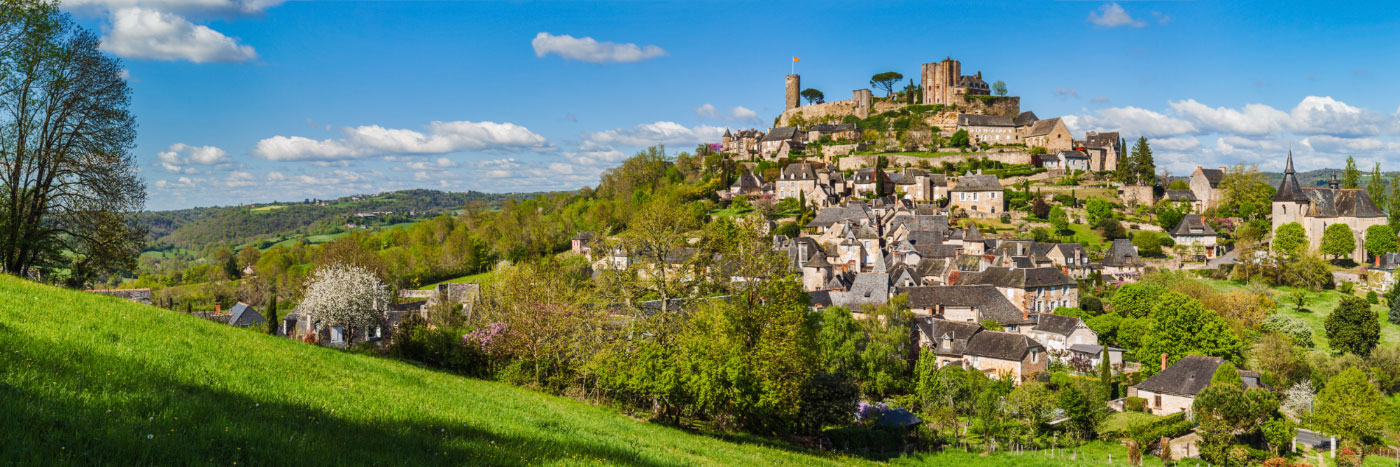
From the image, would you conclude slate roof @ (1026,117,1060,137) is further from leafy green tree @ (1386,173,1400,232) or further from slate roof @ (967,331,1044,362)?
slate roof @ (967,331,1044,362)

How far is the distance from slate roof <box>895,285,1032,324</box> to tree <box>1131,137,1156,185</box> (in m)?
49.0

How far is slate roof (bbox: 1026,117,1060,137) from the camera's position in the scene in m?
105

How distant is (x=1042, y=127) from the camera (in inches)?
4198

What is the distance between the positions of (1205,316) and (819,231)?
140 ft

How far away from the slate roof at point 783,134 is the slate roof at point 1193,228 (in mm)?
56771

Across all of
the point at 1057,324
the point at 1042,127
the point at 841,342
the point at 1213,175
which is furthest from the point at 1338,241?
the point at 841,342

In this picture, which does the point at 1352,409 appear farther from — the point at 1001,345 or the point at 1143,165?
the point at 1143,165

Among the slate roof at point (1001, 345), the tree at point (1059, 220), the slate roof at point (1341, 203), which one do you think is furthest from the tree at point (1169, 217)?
the slate roof at point (1001, 345)

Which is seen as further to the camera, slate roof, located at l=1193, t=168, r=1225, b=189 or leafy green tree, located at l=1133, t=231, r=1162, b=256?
slate roof, located at l=1193, t=168, r=1225, b=189

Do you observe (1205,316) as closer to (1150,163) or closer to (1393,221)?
(1393,221)

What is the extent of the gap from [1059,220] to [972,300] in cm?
3301

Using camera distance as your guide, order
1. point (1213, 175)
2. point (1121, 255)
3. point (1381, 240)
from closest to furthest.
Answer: point (1381, 240), point (1121, 255), point (1213, 175)

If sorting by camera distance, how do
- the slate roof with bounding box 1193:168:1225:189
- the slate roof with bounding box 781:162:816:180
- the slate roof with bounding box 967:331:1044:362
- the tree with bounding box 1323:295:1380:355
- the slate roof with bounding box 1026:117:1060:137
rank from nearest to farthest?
the slate roof with bounding box 967:331:1044:362, the tree with bounding box 1323:295:1380:355, the slate roof with bounding box 1193:168:1225:189, the slate roof with bounding box 781:162:816:180, the slate roof with bounding box 1026:117:1060:137

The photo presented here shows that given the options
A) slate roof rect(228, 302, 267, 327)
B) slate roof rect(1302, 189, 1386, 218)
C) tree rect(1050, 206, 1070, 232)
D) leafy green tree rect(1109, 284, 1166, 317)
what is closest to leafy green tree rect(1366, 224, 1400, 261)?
slate roof rect(1302, 189, 1386, 218)
